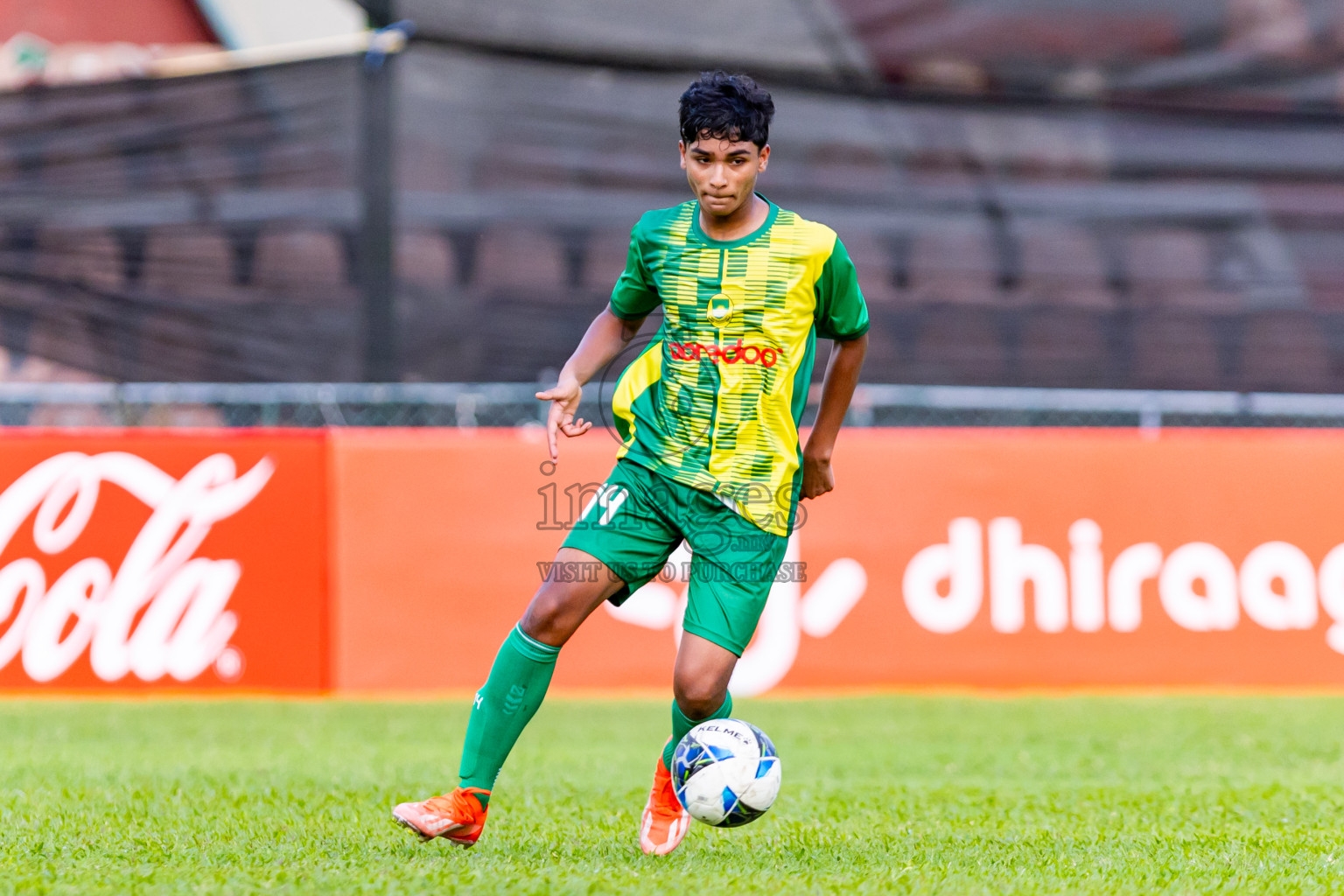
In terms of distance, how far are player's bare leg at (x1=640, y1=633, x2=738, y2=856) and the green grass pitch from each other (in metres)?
0.10

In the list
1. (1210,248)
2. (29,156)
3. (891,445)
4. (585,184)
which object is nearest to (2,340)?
(29,156)

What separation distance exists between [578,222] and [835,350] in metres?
5.51

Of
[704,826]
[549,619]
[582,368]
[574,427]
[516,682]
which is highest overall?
[582,368]

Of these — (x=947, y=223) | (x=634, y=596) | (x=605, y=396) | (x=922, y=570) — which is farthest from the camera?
(x=947, y=223)

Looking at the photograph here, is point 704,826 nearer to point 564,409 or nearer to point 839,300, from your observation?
point 564,409

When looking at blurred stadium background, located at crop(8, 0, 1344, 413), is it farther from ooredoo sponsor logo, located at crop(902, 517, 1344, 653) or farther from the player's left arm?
the player's left arm

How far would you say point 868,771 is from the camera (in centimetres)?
568

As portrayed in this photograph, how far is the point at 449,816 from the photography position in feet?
12.1

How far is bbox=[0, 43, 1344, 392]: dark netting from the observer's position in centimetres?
902

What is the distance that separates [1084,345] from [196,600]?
547cm

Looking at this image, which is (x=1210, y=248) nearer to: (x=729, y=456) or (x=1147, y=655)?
(x=1147, y=655)

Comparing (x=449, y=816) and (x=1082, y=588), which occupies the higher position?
(x=1082, y=588)

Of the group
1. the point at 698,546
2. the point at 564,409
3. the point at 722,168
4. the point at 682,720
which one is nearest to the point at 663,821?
the point at 682,720

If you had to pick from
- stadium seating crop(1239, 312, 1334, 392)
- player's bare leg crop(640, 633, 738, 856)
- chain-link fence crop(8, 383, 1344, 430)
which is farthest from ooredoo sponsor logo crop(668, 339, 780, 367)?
stadium seating crop(1239, 312, 1334, 392)
